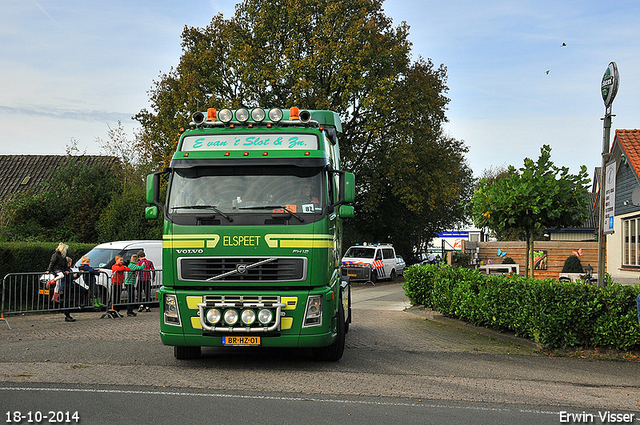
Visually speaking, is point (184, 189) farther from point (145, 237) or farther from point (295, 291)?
point (145, 237)

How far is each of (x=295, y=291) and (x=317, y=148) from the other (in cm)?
199

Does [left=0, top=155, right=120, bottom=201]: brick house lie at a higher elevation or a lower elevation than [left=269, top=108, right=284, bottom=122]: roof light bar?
higher

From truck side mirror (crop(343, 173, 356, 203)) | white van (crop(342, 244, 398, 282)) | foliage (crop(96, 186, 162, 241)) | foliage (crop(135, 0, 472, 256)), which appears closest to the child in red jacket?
truck side mirror (crop(343, 173, 356, 203))

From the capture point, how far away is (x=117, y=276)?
15.2 m

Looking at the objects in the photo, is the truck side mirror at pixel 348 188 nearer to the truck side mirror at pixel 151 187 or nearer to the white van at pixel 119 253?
the truck side mirror at pixel 151 187

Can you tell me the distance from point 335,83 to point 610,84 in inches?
753

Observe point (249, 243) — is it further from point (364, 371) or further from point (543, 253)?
point (543, 253)

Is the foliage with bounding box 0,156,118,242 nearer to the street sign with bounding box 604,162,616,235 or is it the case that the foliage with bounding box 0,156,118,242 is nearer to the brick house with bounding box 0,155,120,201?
the brick house with bounding box 0,155,120,201

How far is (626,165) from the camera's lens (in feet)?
73.9

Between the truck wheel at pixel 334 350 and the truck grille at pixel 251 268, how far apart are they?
1341 mm

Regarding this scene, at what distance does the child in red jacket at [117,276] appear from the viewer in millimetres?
15172

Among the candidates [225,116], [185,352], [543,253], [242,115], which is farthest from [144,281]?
[543,253]

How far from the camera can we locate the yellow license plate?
25.7ft

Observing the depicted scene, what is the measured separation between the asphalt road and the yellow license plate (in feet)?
1.37
